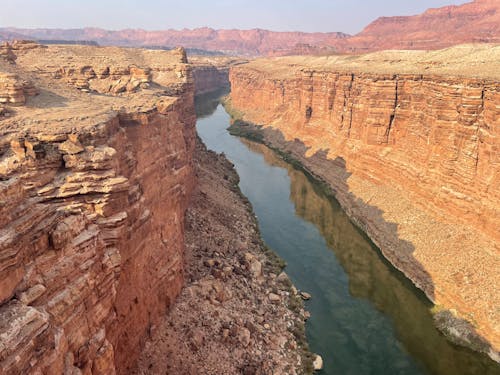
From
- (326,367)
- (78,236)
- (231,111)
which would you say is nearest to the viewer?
(78,236)

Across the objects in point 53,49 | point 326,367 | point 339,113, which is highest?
point 53,49

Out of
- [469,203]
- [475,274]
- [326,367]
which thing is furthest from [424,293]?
[326,367]

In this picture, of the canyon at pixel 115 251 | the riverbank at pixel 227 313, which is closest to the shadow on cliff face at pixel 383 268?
the riverbank at pixel 227 313

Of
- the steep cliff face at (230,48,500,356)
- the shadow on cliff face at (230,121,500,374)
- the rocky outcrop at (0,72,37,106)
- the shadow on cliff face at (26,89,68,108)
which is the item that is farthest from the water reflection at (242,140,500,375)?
the rocky outcrop at (0,72,37,106)

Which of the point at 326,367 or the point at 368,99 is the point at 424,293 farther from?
the point at 368,99

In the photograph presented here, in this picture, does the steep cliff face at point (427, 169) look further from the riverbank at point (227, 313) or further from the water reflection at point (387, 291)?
the riverbank at point (227, 313)

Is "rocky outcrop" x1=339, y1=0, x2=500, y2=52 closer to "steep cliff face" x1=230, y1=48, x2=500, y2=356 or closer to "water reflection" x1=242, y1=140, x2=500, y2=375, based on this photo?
"steep cliff face" x1=230, y1=48, x2=500, y2=356

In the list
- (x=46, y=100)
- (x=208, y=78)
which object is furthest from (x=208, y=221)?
(x=208, y=78)
